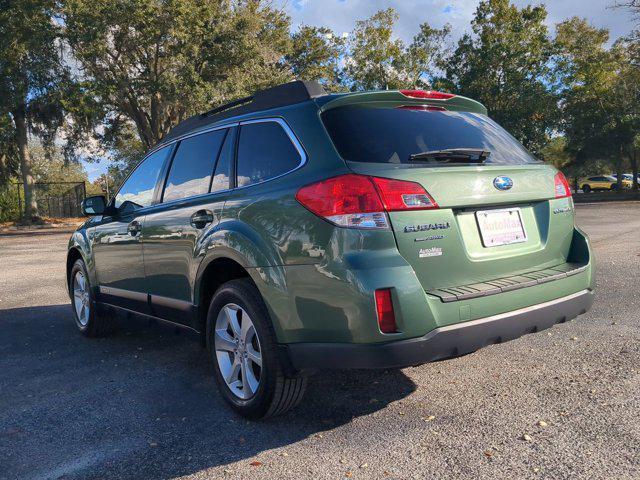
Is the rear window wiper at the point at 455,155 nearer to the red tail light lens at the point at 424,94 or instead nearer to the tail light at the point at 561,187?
the red tail light lens at the point at 424,94

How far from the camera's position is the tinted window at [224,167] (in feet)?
12.5

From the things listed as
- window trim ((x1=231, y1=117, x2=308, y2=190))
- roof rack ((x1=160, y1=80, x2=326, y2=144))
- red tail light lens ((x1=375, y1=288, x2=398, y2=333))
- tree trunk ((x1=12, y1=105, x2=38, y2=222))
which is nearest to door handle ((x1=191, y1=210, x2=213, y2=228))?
window trim ((x1=231, y1=117, x2=308, y2=190))

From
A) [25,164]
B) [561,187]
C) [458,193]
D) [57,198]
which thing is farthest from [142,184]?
[57,198]

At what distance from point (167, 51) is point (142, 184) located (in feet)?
65.8

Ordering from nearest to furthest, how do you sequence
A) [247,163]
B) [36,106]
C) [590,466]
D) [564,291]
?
[590,466] → [564,291] → [247,163] → [36,106]

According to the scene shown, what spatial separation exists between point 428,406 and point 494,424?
1.46 ft

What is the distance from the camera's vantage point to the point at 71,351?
17.7ft

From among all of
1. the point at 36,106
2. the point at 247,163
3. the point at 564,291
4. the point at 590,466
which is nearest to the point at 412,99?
the point at 247,163

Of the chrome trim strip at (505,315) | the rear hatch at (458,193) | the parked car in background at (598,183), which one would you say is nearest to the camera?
the chrome trim strip at (505,315)

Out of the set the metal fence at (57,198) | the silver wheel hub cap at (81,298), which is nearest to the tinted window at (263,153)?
the silver wheel hub cap at (81,298)

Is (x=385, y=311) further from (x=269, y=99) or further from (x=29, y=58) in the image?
(x=29, y=58)

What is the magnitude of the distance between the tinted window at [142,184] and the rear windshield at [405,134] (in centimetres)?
206

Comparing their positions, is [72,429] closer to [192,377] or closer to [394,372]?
[192,377]

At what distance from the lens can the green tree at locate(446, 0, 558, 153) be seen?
119 ft
